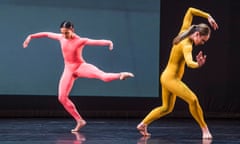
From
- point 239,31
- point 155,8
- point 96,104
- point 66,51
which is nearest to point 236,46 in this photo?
point 239,31

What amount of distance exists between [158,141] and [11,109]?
12.9 feet

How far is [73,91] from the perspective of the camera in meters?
8.45

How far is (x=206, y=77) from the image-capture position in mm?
9250

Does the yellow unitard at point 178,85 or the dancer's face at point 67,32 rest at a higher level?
the dancer's face at point 67,32

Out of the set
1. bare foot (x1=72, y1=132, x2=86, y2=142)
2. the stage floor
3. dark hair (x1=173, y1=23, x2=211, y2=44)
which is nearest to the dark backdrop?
the stage floor

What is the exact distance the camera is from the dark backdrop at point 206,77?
8836mm

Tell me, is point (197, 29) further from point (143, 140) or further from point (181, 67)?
point (143, 140)

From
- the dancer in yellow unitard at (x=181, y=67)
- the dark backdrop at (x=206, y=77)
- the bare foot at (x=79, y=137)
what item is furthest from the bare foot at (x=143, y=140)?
the dark backdrop at (x=206, y=77)

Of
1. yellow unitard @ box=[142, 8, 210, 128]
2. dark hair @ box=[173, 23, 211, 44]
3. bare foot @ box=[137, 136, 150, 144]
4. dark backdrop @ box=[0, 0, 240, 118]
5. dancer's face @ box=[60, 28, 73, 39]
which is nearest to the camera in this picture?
bare foot @ box=[137, 136, 150, 144]

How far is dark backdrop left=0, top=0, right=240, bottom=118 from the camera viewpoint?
8.84 m

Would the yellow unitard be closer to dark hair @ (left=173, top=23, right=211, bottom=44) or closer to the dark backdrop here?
dark hair @ (left=173, top=23, right=211, bottom=44)

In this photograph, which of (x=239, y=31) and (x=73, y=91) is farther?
(x=239, y=31)

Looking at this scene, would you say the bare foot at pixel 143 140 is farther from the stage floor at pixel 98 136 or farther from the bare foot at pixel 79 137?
the bare foot at pixel 79 137

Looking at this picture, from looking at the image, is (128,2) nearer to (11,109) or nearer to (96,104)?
(96,104)
